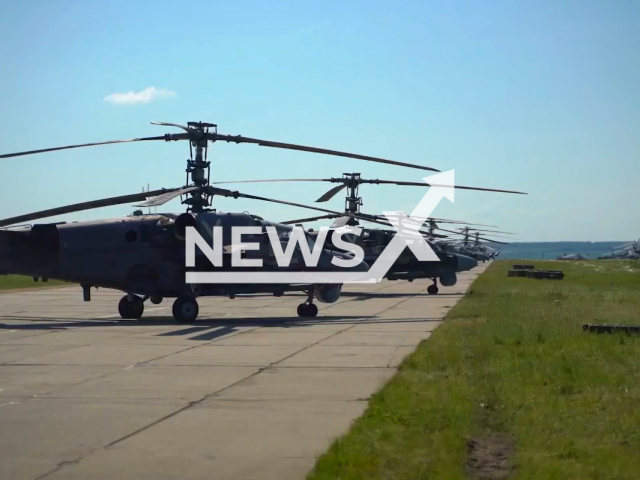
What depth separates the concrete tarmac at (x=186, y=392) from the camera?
6730 millimetres

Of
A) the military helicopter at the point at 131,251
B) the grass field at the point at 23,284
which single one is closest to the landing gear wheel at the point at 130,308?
the military helicopter at the point at 131,251

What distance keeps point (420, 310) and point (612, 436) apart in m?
16.3

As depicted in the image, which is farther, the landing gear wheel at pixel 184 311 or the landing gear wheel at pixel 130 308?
the landing gear wheel at pixel 130 308

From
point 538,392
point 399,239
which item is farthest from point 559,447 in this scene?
point 399,239

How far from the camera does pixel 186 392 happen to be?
32.3 ft

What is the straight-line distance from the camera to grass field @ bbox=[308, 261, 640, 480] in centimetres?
633

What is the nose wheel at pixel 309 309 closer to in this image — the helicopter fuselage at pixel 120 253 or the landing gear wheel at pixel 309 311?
the landing gear wheel at pixel 309 311

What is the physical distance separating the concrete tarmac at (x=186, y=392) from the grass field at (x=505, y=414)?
0.44m

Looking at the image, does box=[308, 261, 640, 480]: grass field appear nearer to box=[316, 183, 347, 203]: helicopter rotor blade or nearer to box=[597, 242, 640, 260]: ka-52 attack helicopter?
box=[316, 183, 347, 203]: helicopter rotor blade

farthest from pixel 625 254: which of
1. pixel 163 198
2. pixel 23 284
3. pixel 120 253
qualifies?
pixel 163 198

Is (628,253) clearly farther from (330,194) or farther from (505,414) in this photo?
(505,414)

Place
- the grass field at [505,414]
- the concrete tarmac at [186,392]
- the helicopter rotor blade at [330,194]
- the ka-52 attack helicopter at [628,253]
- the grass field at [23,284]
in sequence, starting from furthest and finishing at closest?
1. the ka-52 attack helicopter at [628,253]
2. the grass field at [23,284]
3. the helicopter rotor blade at [330,194]
4. the concrete tarmac at [186,392]
5. the grass field at [505,414]

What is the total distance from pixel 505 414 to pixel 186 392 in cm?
382

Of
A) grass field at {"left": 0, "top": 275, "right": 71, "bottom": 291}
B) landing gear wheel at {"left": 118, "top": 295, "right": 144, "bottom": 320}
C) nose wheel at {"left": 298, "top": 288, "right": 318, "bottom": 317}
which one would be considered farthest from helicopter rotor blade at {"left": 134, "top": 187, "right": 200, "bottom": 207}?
grass field at {"left": 0, "top": 275, "right": 71, "bottom": 291}
